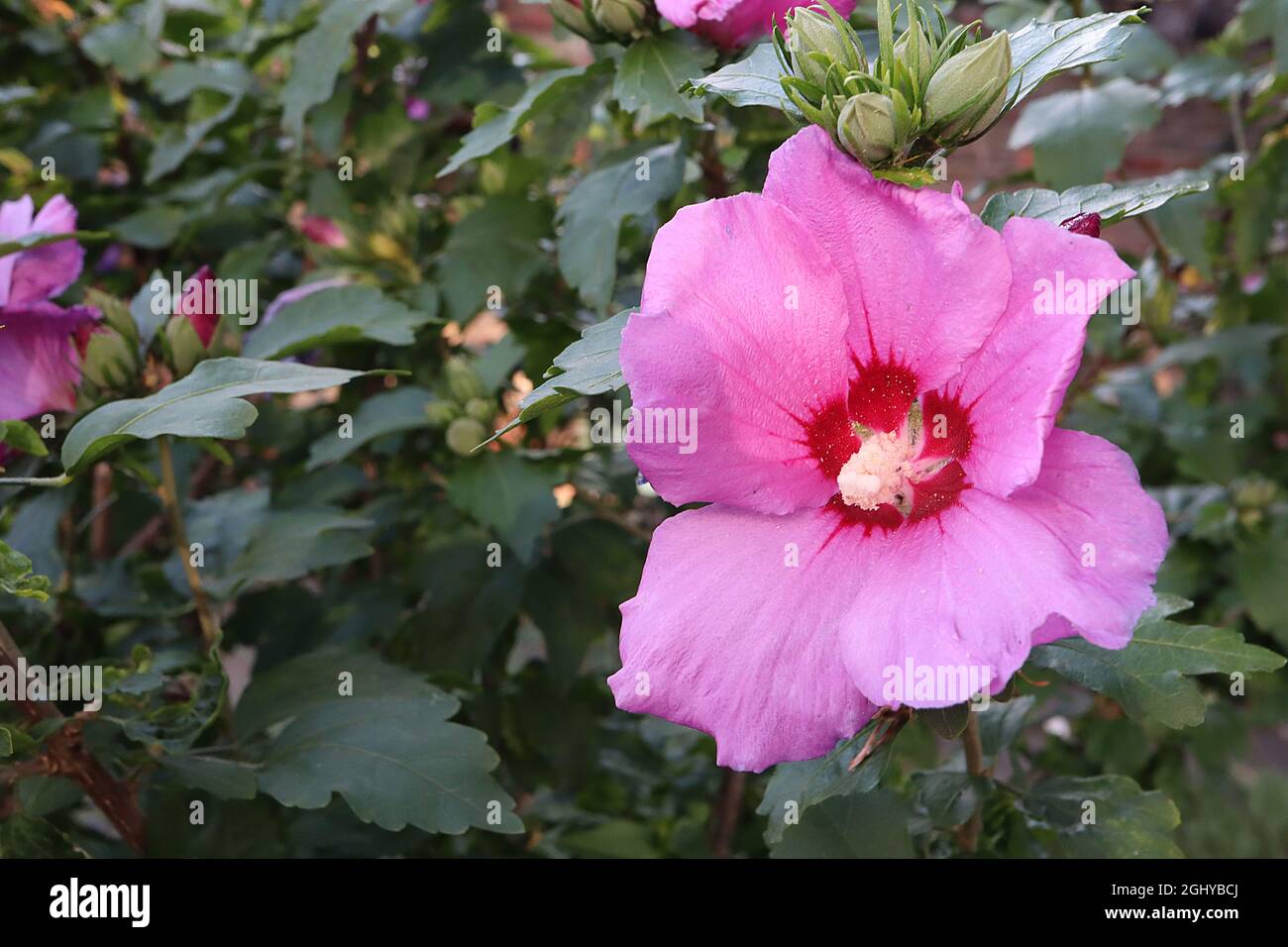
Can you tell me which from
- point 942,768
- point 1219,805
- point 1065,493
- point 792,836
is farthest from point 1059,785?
point 1219,805

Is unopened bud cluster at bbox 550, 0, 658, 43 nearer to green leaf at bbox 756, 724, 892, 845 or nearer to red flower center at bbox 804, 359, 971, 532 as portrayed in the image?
red flower center at bbox 804, 359, 971, 532

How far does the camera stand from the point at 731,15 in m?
0.78

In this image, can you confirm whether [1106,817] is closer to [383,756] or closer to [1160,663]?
[1160,663]

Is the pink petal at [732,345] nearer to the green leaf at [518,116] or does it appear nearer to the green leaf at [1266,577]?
the green leaf at [518,116]

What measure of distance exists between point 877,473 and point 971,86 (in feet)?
0.64

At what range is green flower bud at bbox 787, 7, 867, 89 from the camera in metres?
0.58

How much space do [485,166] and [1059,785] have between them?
82 centimetres

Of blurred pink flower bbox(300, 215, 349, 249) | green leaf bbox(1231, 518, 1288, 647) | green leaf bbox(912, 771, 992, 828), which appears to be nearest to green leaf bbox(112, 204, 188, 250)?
blurred pink flower bbox(300, 215, 349, 249)

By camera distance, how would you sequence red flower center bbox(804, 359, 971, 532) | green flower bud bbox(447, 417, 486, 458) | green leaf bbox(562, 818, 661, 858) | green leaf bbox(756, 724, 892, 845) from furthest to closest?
green leaf bbox(562, 818, 661, 858) → green flower bud bbox(447, 417, 486, 458) → green leaf bbox(756, 724, 892, 845) → red flower center bbox(804, 359, 971, 532)

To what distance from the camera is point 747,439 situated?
571 mm

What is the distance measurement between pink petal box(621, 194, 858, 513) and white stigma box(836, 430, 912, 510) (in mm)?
31

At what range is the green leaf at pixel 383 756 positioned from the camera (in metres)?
0.76
